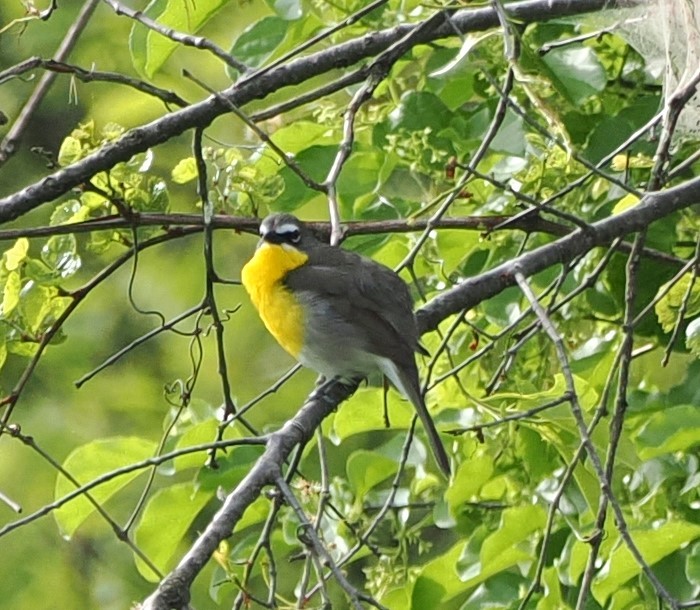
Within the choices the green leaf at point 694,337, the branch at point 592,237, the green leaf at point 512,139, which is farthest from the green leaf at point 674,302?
the green leaf at point 512,139

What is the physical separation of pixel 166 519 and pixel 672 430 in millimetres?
856

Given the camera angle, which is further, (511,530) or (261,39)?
(261,39)

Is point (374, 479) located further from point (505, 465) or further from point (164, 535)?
point (164, 535)

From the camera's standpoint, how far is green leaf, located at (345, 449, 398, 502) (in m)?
2.33

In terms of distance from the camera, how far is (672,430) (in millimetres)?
2014

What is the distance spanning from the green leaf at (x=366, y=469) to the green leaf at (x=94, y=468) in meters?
0.36

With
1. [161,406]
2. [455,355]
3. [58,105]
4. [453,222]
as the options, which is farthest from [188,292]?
[453,222]

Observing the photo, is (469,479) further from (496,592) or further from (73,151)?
(73,151)

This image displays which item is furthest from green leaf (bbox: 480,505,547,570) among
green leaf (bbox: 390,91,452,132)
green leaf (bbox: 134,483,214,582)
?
green leaf (bbox: 390,91,452,132)

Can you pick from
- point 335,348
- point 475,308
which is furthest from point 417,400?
point 335,348

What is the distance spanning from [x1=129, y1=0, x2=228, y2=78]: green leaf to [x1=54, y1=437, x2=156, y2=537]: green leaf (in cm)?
65

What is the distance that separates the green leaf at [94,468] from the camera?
2156mm

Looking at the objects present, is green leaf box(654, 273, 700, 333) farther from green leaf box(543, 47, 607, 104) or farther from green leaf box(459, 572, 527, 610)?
green leaf box(459, 572, 527, 610)

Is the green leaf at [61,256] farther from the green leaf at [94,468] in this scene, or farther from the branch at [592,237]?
the branch at [592,237]
